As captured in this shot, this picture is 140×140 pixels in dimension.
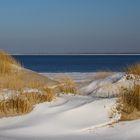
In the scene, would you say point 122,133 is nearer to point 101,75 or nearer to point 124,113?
point 124,113

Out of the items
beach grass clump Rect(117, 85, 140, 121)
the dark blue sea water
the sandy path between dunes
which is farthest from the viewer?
the dark blue sea water

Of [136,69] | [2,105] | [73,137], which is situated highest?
[136,69]

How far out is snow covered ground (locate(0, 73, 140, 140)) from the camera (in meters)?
7.56

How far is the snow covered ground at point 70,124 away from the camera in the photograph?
24.8ft

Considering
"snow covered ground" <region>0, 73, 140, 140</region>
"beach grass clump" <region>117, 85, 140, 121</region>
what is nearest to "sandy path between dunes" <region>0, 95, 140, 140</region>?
"snow covered ground" <region>0, 73, 140, 140</region>

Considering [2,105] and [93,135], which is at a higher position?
[2,105]

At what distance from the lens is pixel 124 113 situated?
8.48m

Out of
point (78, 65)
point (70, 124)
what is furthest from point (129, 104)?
point (78, 65)

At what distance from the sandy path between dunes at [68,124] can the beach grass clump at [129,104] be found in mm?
196

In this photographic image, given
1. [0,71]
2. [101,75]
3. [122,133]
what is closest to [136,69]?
[101,75]

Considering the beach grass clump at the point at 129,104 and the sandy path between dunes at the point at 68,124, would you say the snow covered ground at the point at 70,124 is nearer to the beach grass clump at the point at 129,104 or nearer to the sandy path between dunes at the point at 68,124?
the sandy path between dunes at the point at 68,124

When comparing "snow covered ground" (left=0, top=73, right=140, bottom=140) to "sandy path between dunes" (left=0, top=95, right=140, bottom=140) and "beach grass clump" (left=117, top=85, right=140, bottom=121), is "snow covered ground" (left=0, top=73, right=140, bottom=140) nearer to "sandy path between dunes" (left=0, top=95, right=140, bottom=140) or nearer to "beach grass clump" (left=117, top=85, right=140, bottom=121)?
"sandy path between dunes" (left=0, top=95, right=140, bottom=140)

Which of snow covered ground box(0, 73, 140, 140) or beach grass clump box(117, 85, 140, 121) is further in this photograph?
beach grass clump box(117, 85, 140, 121)

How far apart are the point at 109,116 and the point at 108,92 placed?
2.98m
